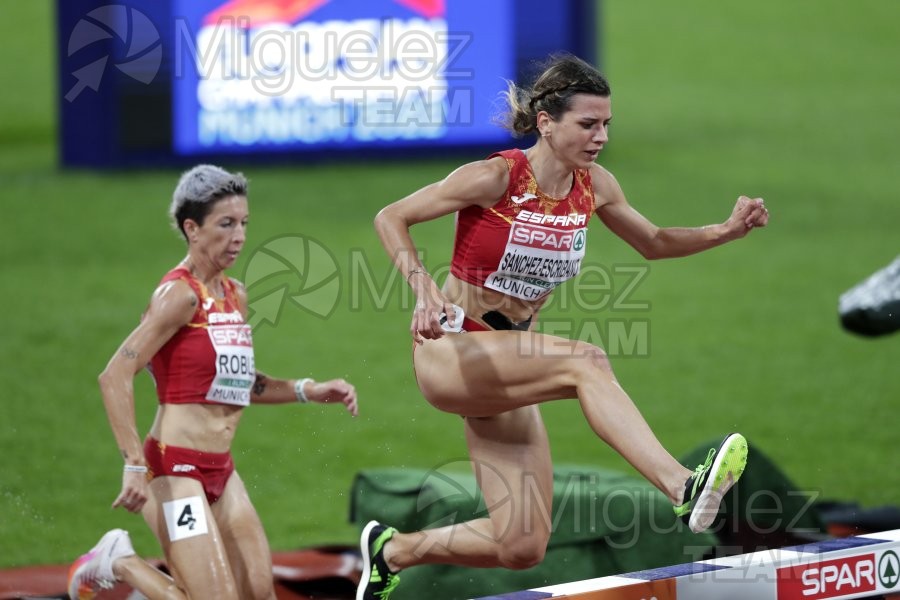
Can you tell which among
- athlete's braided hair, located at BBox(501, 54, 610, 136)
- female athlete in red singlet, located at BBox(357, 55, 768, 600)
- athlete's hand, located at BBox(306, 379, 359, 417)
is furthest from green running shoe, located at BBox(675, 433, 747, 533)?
athlete's hand, located at BBox(306, 379, 359, 417)

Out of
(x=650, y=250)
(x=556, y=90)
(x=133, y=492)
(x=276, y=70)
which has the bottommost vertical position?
(x=133, y=492)

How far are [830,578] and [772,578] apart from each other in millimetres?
261

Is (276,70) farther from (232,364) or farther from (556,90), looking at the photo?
(556,90)

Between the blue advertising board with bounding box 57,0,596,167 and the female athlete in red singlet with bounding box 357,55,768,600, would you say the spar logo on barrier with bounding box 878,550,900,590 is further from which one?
the blue advertising board with bounding box 57,0,596,167

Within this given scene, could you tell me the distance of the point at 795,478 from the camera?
7723 mm

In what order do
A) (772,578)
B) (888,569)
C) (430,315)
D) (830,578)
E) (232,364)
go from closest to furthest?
(430,315) → (772,578) → (830,578) → (888,569) → (232,364)

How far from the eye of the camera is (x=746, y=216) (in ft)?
15.4

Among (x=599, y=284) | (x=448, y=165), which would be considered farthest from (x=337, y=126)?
(x=599, y=284)

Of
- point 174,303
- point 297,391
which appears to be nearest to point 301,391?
point 297,391

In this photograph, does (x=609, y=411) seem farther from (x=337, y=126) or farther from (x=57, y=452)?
(x=337, y=126)

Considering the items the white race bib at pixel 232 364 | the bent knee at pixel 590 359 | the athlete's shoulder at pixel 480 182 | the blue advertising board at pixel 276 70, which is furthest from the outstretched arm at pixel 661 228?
the blue advertising board at pixel 276 70

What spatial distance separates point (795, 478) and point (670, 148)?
10272 mm

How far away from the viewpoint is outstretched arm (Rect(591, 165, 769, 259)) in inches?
185

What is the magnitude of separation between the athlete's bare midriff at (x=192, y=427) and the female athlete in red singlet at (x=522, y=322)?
0.70 m
